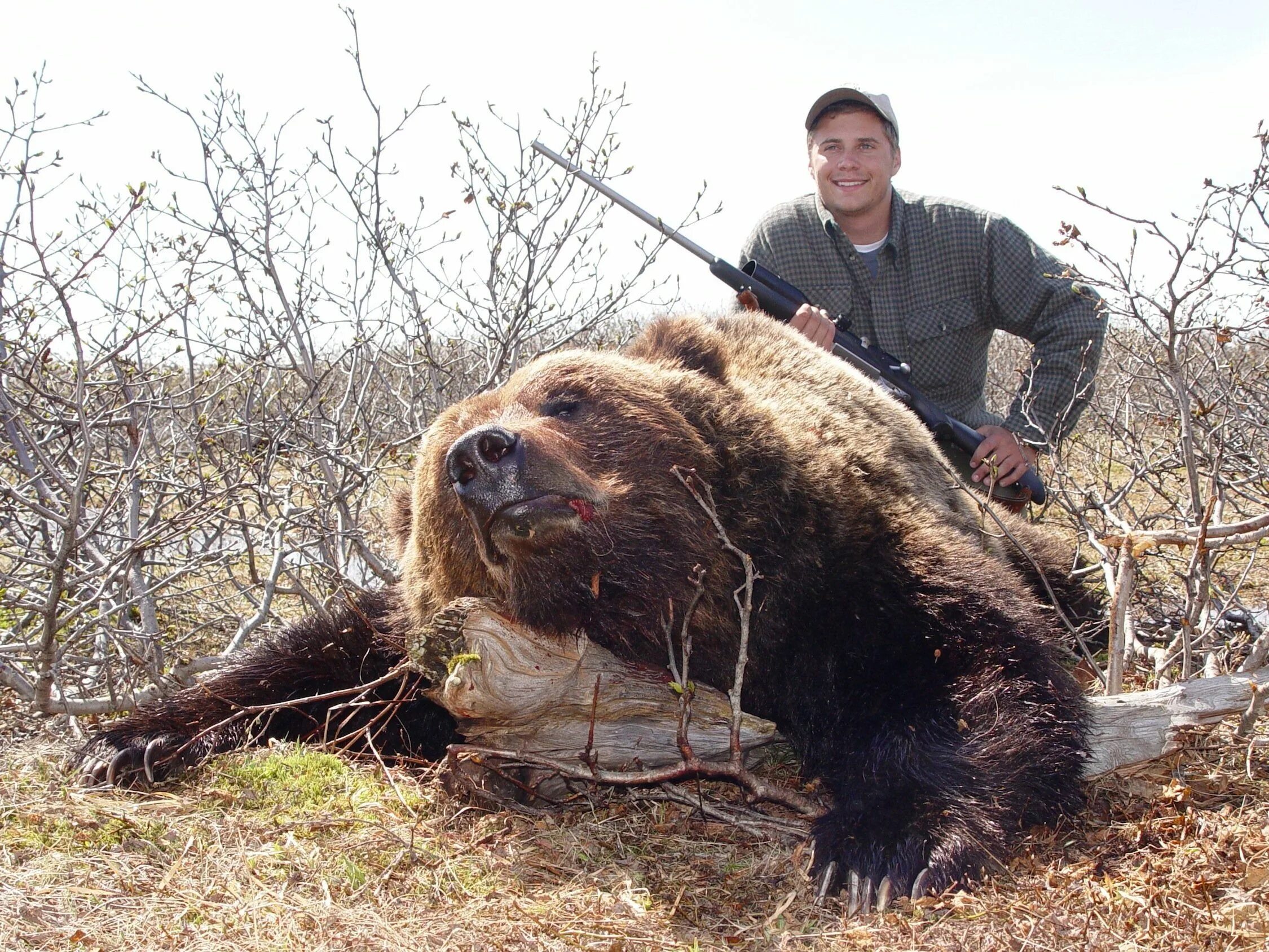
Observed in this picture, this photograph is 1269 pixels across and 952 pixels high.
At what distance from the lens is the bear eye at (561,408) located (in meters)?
2.99

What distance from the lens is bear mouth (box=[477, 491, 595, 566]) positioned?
2.64 meters

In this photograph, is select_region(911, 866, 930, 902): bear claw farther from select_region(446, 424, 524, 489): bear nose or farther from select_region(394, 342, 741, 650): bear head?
select_region(446, 424, 524, 489): bear nose

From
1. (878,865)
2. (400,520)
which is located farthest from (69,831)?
(878,865)

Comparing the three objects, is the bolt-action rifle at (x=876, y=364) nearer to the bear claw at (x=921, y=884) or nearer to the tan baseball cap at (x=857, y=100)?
the tan baseball cap at (x=857, y=100)

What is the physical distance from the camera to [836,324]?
5.02 metres

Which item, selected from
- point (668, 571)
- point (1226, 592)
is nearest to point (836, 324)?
point (1226, 592)

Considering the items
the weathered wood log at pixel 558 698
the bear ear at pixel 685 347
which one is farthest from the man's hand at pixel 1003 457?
the weathered wood log at pixel 558 698

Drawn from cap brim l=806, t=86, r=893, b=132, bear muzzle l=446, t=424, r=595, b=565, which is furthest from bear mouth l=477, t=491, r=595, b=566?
cap brim l=806, t=86, r=893, b=132

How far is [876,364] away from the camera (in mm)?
4977

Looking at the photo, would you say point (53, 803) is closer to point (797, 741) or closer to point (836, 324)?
point (797, 741)

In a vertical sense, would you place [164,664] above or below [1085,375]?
below

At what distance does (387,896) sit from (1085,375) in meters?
4.33

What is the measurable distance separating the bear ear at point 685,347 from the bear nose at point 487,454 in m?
0.91

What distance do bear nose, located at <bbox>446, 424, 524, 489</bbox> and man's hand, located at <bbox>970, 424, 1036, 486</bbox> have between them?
9.12ft
